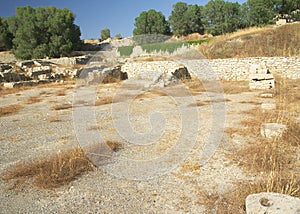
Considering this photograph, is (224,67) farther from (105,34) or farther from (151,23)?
(105,34)

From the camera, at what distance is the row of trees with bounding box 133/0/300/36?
41.7m

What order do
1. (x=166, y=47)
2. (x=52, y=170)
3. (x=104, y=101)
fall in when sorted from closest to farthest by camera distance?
(x=52, y=170) < (x=104, y=101) < (x=166, y=47)

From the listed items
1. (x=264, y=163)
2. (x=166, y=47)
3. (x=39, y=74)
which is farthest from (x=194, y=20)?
(x=264, y=163)

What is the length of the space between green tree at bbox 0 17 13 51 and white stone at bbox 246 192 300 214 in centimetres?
4860

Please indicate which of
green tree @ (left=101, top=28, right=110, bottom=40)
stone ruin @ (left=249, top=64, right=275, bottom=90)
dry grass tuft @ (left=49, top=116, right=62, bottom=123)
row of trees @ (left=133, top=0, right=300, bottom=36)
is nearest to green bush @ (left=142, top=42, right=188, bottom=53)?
row of trees @ (left=133, top=0, right=300, bottom=36)

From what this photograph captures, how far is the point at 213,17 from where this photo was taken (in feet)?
194

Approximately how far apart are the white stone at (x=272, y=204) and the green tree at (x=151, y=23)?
66258mm

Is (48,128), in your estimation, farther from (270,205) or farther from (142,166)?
(270,205)

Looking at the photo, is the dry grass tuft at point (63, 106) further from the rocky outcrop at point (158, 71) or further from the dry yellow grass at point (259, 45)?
the dry yellow grass at point (259, 45)

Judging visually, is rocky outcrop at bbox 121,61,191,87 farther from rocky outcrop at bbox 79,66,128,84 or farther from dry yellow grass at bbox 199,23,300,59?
dry yellow grass at bbox 199,23,300,59

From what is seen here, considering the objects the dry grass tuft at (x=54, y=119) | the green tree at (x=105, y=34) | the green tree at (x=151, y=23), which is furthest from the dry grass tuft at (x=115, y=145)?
the green tree at (x=105, y=34)

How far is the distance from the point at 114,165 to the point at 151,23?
66.6m

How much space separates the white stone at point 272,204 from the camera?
8.98 ft

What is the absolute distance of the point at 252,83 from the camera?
12.7 metres
